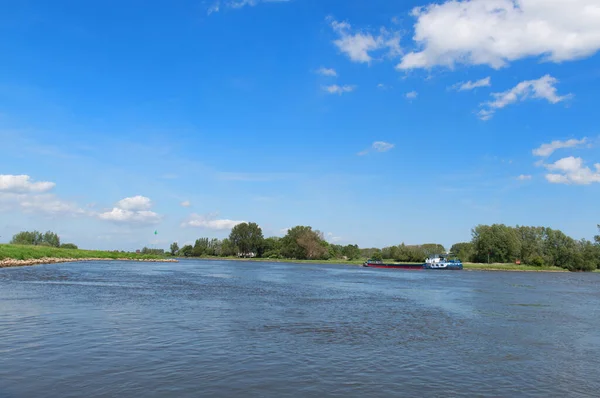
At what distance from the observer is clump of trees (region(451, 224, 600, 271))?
507ft

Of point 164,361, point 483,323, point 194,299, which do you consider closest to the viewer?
point 164,361

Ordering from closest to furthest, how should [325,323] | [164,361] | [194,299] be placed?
[164,361], [325,323], [194,299]

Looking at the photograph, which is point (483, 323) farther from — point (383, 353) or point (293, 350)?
point (293, 350)

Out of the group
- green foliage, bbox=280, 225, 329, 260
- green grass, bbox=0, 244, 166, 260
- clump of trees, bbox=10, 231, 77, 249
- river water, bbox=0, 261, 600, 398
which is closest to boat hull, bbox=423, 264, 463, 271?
green foliage, bbox=280, 225, 329, 260

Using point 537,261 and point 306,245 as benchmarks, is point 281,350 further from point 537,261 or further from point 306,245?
point 306,245

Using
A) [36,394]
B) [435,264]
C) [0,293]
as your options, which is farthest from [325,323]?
[435,264]

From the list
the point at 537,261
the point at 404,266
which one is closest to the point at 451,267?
the point at 404,266

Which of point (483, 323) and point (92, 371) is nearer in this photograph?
point (92, 371)

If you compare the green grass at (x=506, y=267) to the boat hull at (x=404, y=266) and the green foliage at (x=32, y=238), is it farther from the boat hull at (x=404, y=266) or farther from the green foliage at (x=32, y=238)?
the green foliage at (x=32, y=238)

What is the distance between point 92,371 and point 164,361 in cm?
254

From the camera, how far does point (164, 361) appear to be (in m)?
16.3

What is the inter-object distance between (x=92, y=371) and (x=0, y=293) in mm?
26163

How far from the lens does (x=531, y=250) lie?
160875 millimetres

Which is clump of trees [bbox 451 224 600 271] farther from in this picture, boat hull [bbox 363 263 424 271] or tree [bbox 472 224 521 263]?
boat hull [bbox 363 263 424 271]
